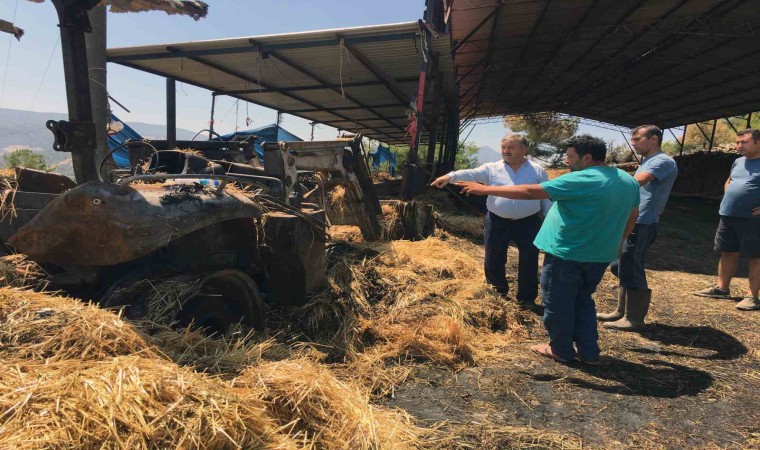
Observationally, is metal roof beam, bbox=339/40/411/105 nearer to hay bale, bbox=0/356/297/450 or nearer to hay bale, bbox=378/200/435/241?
hay bale, bbox=378/200/435/241

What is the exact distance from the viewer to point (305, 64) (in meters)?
9.62

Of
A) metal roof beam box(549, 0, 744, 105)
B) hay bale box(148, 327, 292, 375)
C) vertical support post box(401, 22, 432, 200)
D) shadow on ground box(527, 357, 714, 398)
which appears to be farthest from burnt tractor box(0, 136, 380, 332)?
metal roof beam box(549, 0, 744, 105)

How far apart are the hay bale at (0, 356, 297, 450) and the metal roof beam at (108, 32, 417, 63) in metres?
6.69

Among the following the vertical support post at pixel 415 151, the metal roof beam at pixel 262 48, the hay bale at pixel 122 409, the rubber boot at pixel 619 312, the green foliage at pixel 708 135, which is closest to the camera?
the hay bale at pixel 122 409

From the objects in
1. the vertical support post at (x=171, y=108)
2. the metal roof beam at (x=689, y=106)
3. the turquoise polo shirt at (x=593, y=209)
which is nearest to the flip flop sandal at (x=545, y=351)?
the turquoise polo shirt at (x=593, y=209)

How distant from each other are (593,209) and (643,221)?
129 cm

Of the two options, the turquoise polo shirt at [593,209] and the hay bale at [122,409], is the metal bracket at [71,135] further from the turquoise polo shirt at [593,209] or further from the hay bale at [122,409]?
the turquoise polo shirt at [593,209]

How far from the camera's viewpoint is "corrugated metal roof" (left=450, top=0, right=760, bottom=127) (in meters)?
10.4

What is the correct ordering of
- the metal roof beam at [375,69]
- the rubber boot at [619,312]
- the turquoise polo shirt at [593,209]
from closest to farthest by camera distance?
the turquoise polo shirt at [593,209] < the rubber boot at [619,312] < the metal roof beam at [375,69]

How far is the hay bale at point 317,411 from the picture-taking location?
193 cm

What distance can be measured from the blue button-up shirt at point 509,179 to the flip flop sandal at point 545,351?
140cm

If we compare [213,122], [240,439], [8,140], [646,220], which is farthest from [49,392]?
[8,140]

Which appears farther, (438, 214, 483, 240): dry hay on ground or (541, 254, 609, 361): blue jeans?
(438, 214, 483, 240): dry hay on ground

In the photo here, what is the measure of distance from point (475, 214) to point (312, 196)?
5.83m
